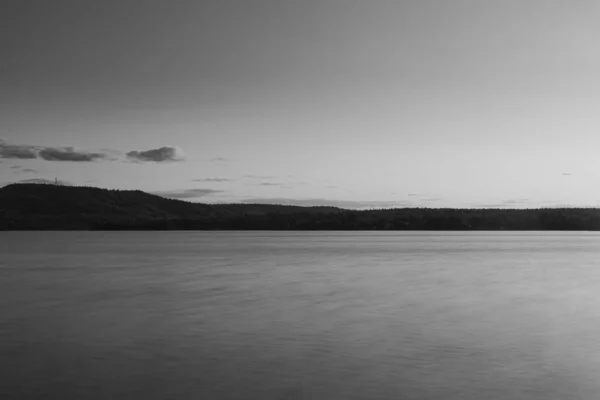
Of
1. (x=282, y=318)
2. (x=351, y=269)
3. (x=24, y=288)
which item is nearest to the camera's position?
(x=282, y=318)

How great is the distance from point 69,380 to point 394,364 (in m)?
7.09

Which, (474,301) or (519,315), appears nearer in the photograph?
(519,315)

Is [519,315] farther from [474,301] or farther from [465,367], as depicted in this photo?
[465,367]

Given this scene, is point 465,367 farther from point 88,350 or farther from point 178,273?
point 178,273

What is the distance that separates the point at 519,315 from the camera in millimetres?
23125

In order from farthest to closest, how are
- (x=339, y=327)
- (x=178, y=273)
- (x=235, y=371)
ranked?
1. (x=178, y=273)
2. (x=339, y=327)
3. (x=235, y=371)

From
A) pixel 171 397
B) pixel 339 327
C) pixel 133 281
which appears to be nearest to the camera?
pixel 171 397

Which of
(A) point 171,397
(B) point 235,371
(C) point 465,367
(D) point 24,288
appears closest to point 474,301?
(C) point 465,367

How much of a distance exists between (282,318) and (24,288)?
17.8m

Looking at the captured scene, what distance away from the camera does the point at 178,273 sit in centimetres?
4484

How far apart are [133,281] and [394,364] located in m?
26.5

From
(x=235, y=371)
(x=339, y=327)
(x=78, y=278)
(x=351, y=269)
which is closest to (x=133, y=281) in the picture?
(x=78, y=278)

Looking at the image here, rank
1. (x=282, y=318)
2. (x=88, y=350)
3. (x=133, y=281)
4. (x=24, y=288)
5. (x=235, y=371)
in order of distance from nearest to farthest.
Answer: (x=235, y=371) < (x=88, y=350) < (x=282, y=318) < (x=24, y=288) < (x=133, y=281)

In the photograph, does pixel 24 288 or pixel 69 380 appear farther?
pixel 24 288
